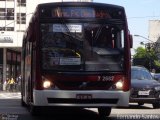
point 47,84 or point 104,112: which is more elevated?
point 47,84

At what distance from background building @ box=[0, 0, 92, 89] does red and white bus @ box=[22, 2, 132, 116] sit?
1570 inches

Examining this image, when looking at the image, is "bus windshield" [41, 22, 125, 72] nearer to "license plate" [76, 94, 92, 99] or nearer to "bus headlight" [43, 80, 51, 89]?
"bus headlight" [43, 80, 51, 89]

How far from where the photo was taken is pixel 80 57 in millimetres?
13711

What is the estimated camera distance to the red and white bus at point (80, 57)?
13.7 m

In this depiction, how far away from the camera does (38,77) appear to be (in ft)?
45.2

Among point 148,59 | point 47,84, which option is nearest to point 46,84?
point 47,84

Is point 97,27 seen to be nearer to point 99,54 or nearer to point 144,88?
point 99,54

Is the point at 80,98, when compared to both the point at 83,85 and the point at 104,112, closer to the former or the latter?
the point at 83,85

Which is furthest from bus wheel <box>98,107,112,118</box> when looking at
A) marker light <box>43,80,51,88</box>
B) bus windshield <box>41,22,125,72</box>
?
marker light <box>43,80,51,88</box>

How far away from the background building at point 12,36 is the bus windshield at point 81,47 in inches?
1574

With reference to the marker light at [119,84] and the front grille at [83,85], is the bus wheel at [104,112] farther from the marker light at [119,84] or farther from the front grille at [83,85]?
the front grille at [83,85]

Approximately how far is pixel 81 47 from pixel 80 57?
26cm

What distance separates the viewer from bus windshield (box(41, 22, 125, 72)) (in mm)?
13711

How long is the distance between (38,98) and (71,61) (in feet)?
4.04
